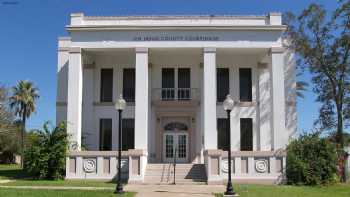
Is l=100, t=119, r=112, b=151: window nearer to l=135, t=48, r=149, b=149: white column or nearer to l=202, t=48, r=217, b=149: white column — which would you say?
l=135, t=48, r=149, b=149: white column

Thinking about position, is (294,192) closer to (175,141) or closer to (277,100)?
(277,100)

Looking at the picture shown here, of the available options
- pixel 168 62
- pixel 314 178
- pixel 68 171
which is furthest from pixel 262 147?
pixel 68 171

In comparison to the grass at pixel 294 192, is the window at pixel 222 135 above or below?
above

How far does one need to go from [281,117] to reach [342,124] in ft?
14.4

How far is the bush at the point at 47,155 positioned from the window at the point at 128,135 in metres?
5.37

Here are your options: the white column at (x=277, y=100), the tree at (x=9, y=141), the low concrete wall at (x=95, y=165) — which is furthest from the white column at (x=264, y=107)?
the tree at (x=9, y=141)

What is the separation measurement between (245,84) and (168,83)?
5.09m

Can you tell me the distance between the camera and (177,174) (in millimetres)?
22766

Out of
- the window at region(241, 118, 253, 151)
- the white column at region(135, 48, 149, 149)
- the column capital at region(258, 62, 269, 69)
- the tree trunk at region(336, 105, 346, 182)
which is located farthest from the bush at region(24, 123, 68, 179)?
the tree trunk at region(336, 105, 346, 182)

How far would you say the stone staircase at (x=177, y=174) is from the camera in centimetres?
2169

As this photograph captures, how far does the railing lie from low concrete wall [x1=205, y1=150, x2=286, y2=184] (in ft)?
21.2

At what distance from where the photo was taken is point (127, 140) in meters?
27.8

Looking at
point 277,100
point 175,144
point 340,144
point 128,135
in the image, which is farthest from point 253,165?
point 128,135

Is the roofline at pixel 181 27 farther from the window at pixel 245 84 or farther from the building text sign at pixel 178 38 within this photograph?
the window at pixel 245 84
